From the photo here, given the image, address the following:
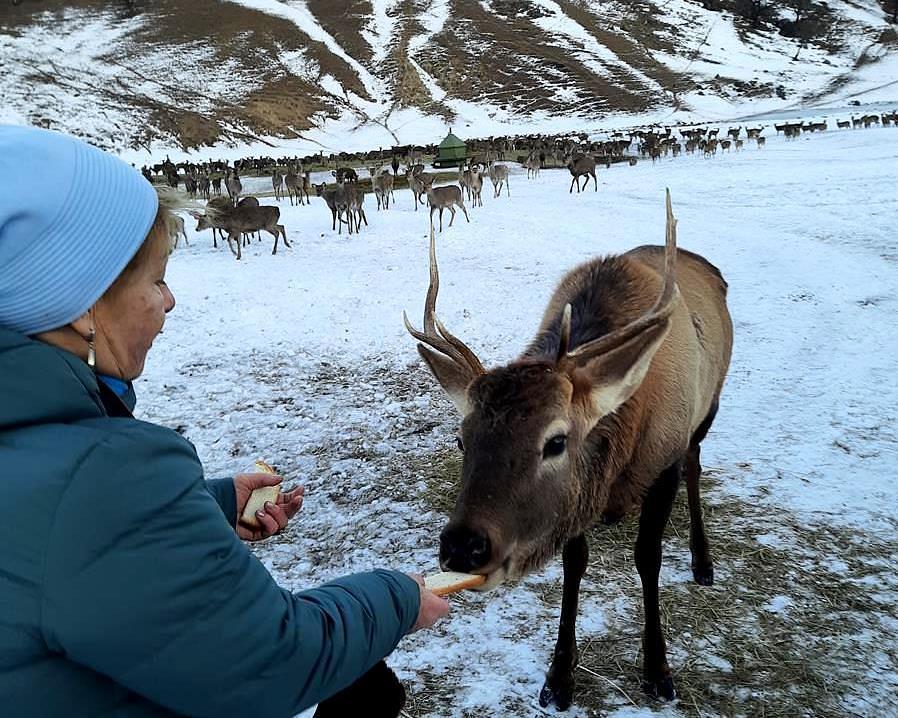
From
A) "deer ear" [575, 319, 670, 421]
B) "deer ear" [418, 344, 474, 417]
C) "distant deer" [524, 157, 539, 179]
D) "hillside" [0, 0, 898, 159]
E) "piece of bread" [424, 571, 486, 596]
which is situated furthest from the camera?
"hillside" [0, 0, 898, 159]

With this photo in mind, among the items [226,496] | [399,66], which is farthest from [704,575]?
[399,66]

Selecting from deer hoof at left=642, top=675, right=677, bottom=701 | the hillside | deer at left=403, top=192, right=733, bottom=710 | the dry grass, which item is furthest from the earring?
the hillside

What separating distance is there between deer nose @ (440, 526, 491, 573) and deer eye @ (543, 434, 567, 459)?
1.18ft

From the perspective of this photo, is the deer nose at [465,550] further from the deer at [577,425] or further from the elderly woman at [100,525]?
the elderly woman at [100,525]

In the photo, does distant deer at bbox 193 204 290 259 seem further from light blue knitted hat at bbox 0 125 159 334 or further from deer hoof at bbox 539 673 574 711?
light blue knitted hat at bbox 0 125 159 334

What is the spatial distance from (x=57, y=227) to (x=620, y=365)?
168 cm

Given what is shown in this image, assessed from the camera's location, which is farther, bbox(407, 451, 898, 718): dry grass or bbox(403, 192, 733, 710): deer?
bbox(407, 451, 898, 718): dry grass

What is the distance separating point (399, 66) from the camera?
6519 centimetres

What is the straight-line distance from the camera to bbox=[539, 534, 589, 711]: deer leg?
9.46 ft

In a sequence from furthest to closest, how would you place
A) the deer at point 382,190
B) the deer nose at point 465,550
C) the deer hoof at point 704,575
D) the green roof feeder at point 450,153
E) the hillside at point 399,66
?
the hillside at point 399,66, the green roof feeder at point 450,153, the deer at point 382,190, the deer hoof at point 704,575, the deer nose at point 465,550

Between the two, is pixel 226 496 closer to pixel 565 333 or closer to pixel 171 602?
pixel 171 602

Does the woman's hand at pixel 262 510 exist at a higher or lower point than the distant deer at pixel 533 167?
higher

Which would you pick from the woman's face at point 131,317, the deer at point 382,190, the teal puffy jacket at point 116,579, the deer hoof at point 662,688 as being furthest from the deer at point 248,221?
the teal puffy jacket at point 116,579

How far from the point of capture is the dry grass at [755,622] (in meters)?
2.85
